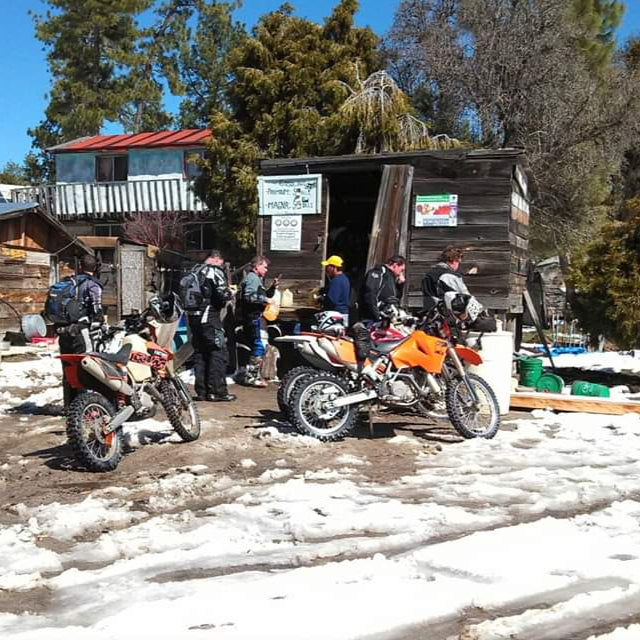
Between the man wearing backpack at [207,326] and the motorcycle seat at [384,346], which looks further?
the man wearing backpack at [207,326]

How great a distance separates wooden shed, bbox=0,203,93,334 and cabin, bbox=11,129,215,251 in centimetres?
1106

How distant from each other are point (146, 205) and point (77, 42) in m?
13.5

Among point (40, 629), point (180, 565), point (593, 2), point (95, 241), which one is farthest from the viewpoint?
point (593, 2)

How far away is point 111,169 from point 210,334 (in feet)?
83.4

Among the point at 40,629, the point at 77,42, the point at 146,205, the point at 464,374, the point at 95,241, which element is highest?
the point at 77,42

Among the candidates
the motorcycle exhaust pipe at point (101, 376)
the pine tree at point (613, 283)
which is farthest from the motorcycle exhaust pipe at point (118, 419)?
the pine tree at point (613, 283)

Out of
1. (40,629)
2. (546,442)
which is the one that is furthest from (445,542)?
(546,442)

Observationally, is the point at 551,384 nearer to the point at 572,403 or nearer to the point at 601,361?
the point at 572,403

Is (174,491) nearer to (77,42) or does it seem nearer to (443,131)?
(443,131)

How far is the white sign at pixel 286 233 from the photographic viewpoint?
38.3 feet

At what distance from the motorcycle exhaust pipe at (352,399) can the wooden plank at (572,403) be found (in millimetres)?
2586

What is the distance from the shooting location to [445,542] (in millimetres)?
4207

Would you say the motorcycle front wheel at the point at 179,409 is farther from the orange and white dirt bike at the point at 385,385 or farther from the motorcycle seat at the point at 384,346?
the motorcycle seat at the point at 384,346

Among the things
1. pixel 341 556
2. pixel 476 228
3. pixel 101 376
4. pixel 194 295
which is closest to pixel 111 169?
pixel 476 228
